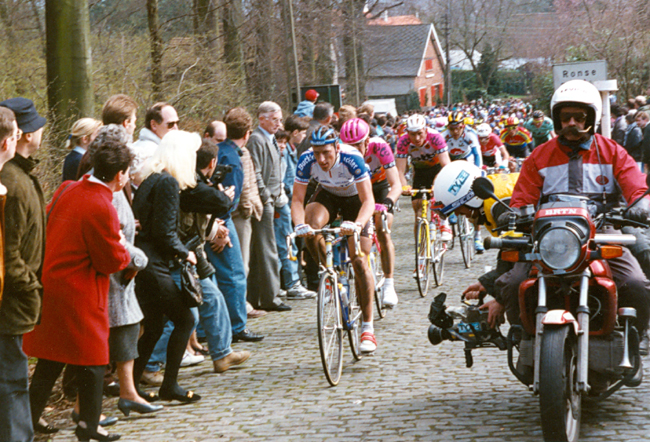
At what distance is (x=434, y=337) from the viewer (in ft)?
20.2

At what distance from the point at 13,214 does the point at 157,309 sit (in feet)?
6.65

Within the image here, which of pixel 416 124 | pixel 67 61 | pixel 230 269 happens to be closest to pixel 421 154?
pixel 416 124

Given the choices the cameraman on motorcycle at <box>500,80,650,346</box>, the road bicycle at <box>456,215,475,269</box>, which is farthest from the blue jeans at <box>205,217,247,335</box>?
the road bicycle at <box>456,215,475,269</box>

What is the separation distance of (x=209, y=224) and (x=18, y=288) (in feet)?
9.28

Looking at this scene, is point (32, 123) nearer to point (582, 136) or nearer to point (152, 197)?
point (152, 197)

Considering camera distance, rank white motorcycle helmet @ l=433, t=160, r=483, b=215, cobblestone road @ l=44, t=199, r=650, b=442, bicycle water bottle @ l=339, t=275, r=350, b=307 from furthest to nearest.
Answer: bicycle water bottle @ l=339, t=275, r=350, b=307 → white motorcycle helmet @ l=433, t=160, r=483, b=215 → cobblestone road @ l=44, t=199, r=650, b=442

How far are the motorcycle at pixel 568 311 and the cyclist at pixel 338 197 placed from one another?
2224mm

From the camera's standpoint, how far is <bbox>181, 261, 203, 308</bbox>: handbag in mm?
6469

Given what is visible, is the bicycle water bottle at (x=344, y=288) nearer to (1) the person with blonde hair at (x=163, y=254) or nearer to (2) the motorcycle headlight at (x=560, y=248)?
(1) the person with blonde hair at (x=163, y=254)

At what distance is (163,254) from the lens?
21.2ft

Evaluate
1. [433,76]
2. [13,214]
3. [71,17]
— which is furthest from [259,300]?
[433,76]

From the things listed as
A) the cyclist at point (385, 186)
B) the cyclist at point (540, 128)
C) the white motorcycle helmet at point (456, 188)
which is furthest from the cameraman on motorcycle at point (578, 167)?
the cyclist at point (540, 128)

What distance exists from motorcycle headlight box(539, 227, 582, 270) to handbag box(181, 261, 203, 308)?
2.73m

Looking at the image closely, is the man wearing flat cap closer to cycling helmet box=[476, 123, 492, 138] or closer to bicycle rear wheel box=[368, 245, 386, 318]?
bicycle rear wheel box=[368, 245, 386, 318]
